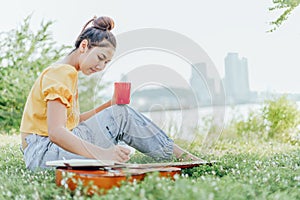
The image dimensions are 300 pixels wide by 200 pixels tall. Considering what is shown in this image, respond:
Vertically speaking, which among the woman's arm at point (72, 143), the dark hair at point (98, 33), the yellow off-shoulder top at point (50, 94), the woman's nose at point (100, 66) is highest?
the dark hair at point (98, 33)

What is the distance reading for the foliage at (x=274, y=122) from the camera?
583cm

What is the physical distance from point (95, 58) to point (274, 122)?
143 inches

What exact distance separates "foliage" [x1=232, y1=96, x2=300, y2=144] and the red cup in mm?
3067

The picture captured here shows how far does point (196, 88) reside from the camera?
355 cm

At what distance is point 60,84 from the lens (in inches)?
107

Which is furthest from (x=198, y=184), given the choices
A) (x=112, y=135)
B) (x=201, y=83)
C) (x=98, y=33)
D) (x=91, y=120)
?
(x=201, y=83)

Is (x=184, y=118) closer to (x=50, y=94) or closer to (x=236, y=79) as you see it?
(x=50, y=94)

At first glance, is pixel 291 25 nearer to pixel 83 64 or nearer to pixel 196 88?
pixel 196 88

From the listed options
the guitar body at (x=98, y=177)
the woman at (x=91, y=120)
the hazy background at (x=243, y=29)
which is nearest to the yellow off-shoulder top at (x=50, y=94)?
the woman at (x=91, y=120)

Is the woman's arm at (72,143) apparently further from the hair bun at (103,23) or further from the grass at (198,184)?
the hair bun at (103,23)

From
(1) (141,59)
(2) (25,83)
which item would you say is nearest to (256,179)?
(1) (141,59)

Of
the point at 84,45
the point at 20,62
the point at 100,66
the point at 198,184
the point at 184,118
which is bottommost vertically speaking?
the point at 198,184

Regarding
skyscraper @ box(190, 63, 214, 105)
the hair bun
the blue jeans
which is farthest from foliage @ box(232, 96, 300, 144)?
the hair bun

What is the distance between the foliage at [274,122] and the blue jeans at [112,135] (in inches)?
119
